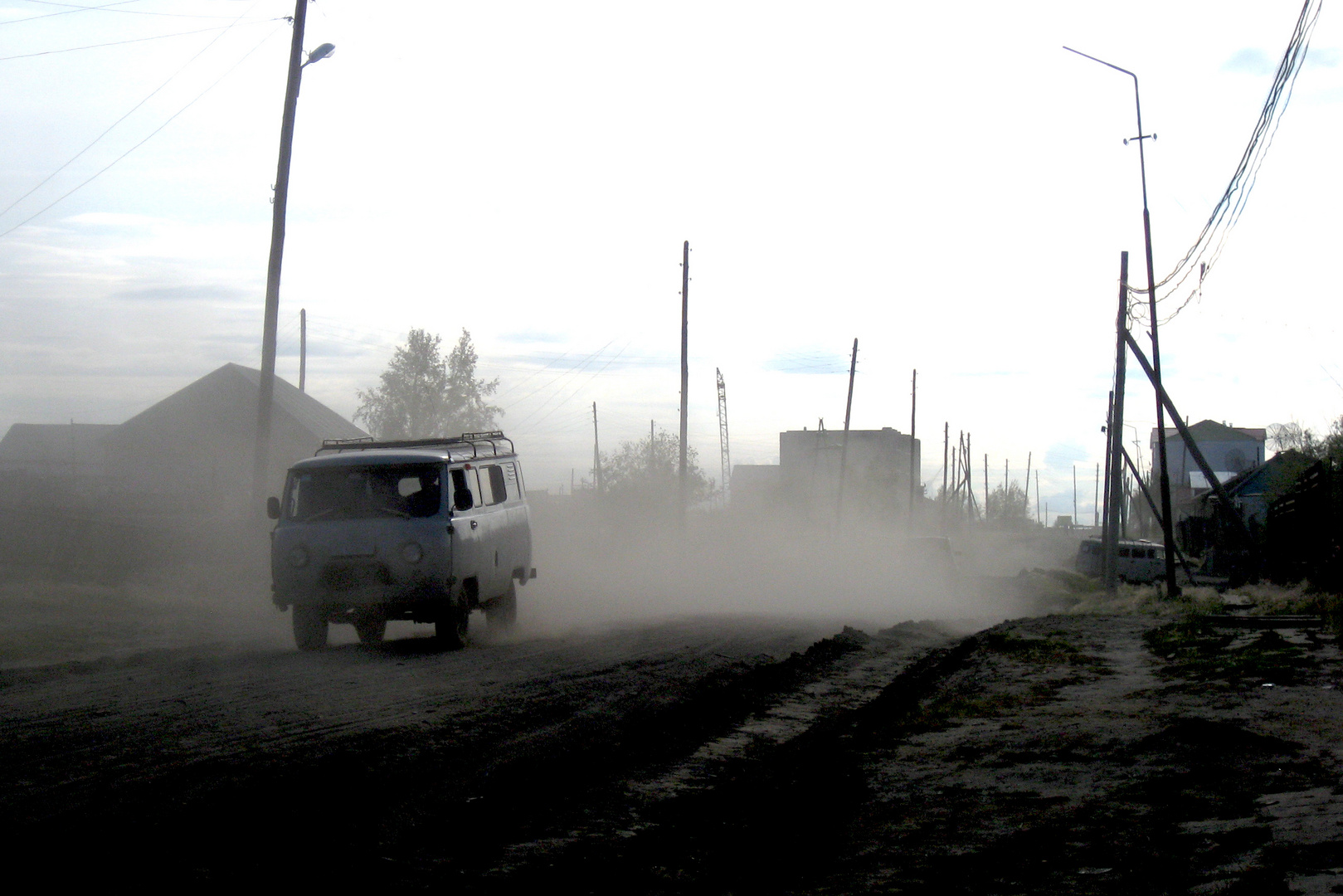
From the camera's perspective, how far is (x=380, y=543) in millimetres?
13031

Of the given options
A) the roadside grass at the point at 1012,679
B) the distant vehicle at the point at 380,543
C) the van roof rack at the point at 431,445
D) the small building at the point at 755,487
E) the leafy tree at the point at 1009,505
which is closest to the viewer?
the roadside grass at the point at 1012,679

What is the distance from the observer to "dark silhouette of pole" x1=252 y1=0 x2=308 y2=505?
22.1m

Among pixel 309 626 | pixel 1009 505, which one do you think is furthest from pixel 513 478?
pixel 1009 505

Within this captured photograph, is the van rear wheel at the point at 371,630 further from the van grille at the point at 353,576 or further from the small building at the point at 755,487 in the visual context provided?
the small building at the point at 755,487

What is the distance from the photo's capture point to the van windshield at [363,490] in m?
13.4

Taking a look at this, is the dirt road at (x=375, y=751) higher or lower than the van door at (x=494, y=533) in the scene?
lower

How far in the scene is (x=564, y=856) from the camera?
506 centimetres

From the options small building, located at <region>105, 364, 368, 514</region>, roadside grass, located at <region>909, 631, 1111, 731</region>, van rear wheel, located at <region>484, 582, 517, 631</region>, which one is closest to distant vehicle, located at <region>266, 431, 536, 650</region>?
van rear wheel, located at <region>484, 582, 517, 631</region>

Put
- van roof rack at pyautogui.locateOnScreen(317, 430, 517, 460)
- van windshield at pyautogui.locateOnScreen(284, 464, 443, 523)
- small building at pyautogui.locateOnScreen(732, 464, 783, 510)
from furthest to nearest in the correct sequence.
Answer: small building at pyautogui.locateOnScreen(732, 464, 783, 510) → van roof rack at pyautogui.locateOnScreen(317, 430, 517, 460) → van windshield at pyautogui.locateOnScreen(284, 464, 443, 523)

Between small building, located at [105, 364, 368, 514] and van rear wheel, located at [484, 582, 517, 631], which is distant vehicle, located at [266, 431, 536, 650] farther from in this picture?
A: small building, located at [105, 364, 368, 514]

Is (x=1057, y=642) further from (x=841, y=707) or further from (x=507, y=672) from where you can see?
(x=507, y=672)

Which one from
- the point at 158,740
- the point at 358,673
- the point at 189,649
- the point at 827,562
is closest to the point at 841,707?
the point at 358,673

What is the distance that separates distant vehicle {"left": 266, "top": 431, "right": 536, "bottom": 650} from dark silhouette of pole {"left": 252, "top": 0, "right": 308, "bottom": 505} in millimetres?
8631

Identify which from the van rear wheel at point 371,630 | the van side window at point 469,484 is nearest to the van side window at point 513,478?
the van side window at point 469,484
